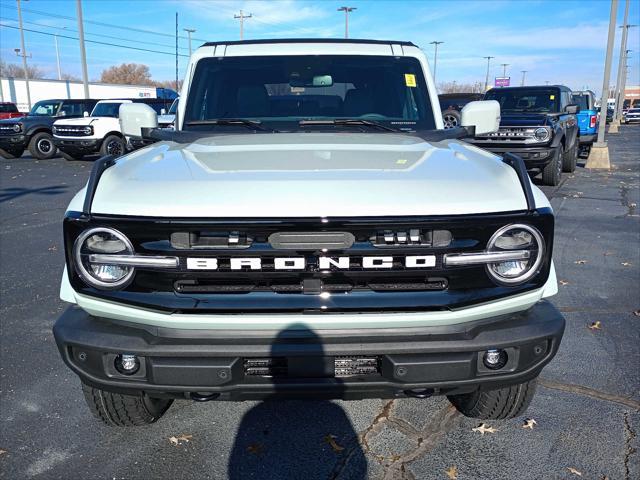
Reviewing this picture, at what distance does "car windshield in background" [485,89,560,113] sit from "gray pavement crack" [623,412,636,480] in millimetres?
10022

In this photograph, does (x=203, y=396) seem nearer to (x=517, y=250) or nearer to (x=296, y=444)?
(x=296, y=444)

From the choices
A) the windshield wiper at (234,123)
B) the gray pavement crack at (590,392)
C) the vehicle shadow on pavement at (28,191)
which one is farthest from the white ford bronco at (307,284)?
the vehicle shadow on pavement at (28,191)

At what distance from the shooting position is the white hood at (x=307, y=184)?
205 centimetres

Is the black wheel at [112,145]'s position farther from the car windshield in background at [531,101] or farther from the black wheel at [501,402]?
the black wheel at [501,402]

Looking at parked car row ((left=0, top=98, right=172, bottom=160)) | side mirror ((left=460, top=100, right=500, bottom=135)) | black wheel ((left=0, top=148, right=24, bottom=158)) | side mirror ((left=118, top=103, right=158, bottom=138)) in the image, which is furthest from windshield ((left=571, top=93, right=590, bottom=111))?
black wheel ((left=0, top=148, right=24, bottom=158))

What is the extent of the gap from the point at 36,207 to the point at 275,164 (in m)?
8.22

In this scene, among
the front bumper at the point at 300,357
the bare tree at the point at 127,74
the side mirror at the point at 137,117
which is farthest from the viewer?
the bare tree at the point at 127,74

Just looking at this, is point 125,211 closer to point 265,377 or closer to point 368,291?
point 265,377

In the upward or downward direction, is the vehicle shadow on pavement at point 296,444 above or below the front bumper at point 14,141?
below

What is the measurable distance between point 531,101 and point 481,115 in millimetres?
9376

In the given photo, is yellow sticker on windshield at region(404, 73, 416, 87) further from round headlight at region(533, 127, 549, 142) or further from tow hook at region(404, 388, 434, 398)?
round headlight at region(533, 127, 549, 142)

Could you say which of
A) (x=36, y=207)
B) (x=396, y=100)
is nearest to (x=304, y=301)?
(x=396, y=100)

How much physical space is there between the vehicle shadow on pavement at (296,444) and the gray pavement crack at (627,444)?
1.21m

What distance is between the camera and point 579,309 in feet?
14.9
